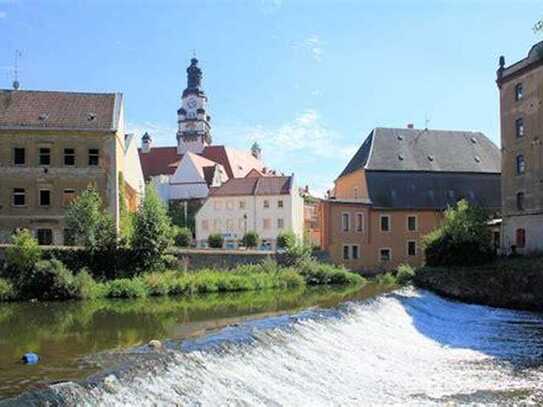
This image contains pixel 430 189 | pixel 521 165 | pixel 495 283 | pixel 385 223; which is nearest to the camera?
pixel 495 283

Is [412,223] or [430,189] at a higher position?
[430,189]

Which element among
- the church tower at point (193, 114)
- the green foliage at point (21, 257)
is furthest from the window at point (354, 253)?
the church tower at point (193, 114)

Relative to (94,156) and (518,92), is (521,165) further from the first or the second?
(94,156)

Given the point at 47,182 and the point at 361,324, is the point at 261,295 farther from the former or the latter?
the point at 47,182

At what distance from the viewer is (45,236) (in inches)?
1706

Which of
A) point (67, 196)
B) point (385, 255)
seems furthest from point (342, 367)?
point (385, 255)

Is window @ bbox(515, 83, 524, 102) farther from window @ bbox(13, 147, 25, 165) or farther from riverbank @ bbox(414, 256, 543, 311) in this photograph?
window @ bbox(13, 147, 25, 165)

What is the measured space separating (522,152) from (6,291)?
32.1 m

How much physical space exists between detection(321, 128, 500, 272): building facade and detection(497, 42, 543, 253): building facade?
10.0m

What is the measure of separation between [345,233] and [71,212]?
21.8 meters

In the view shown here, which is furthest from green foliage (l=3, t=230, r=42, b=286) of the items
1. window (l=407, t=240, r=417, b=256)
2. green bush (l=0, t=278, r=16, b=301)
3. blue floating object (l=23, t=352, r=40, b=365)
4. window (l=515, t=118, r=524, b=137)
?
window (l=515, t=118, r=524, b=137)

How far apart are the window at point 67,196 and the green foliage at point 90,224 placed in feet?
10.5

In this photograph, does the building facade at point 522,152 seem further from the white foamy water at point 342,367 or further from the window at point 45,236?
the window at point 45,236

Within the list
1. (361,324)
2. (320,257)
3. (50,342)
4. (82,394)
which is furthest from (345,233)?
(82,394)
